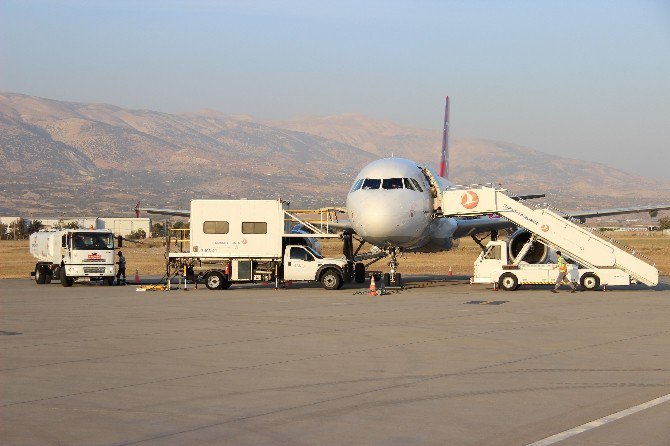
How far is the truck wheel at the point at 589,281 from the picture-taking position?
37.2 meters

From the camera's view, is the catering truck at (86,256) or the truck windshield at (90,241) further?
the truck windshield at (90,241)

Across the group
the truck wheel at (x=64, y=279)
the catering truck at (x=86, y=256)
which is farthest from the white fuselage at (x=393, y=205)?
the truck wheel at (x=64, y=279)

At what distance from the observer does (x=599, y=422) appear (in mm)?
11703

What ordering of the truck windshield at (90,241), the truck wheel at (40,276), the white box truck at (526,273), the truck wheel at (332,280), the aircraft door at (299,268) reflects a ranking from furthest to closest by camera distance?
Answer: the truck wheel at (40,276)
the truck windshield at (90,241)
the aircraft door at (299,268)
the truck wheel at (332,280)
the white box truck at (526,273)

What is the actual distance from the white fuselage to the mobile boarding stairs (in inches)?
48.9

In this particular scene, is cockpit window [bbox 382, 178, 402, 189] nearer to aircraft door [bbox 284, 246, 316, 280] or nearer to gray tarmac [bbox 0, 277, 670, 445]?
aircraft door [bbox 284, 246, 316, 280]

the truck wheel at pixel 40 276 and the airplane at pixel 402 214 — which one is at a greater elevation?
the airplane at pixel 402 214

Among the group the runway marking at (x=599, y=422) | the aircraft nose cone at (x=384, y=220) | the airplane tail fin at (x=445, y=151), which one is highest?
the airplane tail fin at (x=445, y=151)

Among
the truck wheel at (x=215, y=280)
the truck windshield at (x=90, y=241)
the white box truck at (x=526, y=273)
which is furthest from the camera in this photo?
the truck windshield at (x=90, y=241)

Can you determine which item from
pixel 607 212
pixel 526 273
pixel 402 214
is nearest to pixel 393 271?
pixel 402 214

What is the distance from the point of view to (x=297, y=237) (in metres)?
40.5

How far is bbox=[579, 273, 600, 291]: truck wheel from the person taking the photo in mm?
37250

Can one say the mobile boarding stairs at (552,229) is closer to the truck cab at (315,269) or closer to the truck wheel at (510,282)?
the truck wheel at (510,282)

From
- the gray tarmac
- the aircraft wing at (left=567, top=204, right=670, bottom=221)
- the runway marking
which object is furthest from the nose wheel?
the runway marking
